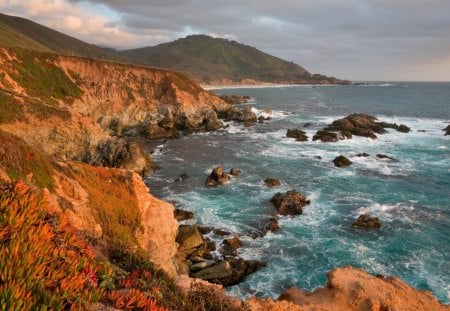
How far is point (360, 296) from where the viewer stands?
14320 mm

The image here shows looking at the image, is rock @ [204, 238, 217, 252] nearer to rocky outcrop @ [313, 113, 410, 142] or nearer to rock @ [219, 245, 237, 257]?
rock @ [219, 245, 237, 257]

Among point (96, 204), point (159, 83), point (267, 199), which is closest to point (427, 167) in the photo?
point (267, 199)

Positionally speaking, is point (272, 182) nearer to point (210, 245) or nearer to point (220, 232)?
point (220, 232)

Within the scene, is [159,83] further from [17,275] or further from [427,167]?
[17,275]

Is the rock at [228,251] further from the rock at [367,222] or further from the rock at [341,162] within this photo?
the rock at [341,162]

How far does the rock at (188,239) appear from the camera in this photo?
24031 millimetres

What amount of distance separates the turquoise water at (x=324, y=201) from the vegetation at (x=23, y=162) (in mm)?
12175

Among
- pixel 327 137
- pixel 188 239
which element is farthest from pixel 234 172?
pixel 327 137

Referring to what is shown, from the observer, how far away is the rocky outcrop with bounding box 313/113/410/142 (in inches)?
2425

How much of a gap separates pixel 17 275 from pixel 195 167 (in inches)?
1598

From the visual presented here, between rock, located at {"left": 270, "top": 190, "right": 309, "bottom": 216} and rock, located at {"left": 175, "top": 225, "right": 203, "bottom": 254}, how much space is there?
9208 millimetres

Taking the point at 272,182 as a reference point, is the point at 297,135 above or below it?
above

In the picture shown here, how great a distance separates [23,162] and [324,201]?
85.9ft

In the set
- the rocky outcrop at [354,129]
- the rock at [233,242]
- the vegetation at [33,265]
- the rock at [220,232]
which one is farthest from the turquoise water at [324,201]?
the vegetation at [33,265]
